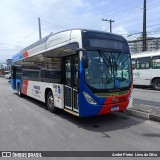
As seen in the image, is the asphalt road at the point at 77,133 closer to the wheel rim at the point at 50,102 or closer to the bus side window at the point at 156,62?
the wheel rim at the point at 50,102

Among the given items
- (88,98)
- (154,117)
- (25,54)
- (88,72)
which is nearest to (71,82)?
(88,72)

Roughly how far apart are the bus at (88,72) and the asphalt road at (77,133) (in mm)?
508

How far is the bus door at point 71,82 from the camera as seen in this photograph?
7580 millimetres

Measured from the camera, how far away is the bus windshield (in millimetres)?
7246

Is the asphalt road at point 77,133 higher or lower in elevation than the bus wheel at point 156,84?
lower

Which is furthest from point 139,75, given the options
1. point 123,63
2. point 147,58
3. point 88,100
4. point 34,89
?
point 88,100

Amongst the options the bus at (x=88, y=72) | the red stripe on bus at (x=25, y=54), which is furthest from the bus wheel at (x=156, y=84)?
the bus at (x=88, y=72)

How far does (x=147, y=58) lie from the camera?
719 inches

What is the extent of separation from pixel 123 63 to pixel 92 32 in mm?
1588

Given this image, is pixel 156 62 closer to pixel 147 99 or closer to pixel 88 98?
pixel 147 99

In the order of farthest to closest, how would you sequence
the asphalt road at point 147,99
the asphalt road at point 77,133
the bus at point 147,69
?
1. the bus at point 147,69
2. the asphalt road at point 147,99
3. the asphalt road at point 77,133

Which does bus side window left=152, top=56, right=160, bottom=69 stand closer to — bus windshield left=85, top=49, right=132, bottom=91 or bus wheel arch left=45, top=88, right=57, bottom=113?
bus windshield left=85, top=49, right=132, bottom=91

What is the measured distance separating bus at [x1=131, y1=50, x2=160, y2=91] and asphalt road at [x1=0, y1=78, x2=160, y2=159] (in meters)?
9.78

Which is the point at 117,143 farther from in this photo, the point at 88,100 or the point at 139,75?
the point at 139,75
